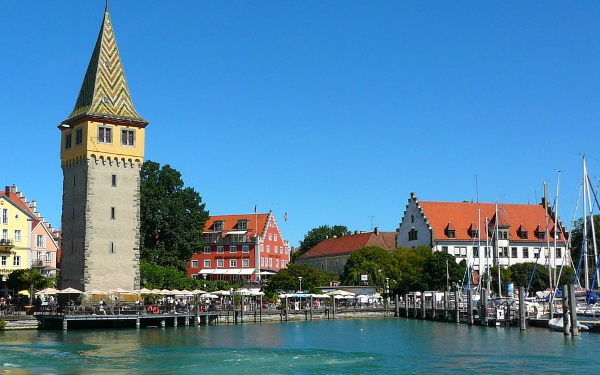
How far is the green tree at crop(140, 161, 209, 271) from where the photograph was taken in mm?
83812

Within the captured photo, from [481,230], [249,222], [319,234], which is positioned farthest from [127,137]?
[319,234]

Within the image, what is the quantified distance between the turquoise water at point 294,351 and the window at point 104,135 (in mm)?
14839

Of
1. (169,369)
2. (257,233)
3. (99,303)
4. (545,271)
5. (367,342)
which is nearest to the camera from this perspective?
(169,369)

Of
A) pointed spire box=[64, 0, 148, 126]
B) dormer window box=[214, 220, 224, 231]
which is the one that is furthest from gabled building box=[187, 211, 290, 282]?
pointed spire box=[64, 0, 148, 126]

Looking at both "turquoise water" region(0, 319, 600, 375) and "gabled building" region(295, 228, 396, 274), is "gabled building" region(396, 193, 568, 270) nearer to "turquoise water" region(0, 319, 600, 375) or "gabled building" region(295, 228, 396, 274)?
"gabled building" region(295, 228, 396, 274)

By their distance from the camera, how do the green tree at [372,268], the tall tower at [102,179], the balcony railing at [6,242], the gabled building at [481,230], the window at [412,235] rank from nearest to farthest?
the tall tower at [102,179], the balcony railing at [6,242], the green tree at [372,268], the gabled building at [481,230], the window at [412,235]

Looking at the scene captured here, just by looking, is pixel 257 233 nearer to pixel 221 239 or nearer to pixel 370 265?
pixel 221 239

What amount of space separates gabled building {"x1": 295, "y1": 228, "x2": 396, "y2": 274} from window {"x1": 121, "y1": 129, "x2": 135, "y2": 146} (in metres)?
52.7

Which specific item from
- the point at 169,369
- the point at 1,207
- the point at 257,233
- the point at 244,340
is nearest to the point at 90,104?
the point at 1,207

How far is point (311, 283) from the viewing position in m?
92.3

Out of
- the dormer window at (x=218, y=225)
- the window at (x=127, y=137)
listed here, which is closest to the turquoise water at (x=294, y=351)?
the window at (x=127, y=137)

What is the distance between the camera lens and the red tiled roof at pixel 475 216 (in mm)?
105637

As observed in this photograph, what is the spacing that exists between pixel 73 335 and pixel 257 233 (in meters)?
59.7

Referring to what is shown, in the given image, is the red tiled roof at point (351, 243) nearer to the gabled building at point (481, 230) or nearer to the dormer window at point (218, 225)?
the gabled building at point (481, 230)
